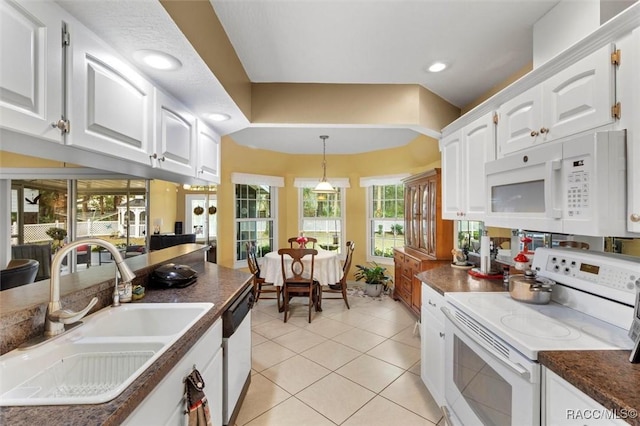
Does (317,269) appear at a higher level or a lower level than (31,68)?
lower

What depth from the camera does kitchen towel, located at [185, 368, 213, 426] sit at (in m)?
1.08

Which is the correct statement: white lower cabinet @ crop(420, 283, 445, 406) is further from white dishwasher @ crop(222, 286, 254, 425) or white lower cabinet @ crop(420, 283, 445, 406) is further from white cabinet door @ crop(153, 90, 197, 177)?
white cabinet door @ crop(153, 90, 197, 177)

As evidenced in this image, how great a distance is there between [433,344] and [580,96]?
1.66 metres

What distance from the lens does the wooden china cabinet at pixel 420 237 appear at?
337cm

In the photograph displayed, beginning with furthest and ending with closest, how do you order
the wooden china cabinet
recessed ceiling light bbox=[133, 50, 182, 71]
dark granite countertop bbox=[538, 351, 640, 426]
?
the wooden china cabinet
recessed ceiling light bbox=[133, 50, 182, 71]
dark granite countertop bbox=[538, 351, 640, 426]

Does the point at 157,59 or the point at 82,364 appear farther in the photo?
the point at 157,59

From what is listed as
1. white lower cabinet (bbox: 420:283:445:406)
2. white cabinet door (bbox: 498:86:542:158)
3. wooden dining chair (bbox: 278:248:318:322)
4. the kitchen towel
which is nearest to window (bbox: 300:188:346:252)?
wooden dining chair (bbox: 278:248:318:322)

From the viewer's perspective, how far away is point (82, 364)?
1.05m

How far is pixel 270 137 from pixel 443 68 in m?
2.57

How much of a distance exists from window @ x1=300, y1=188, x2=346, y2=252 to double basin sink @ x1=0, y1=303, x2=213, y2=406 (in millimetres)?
4266

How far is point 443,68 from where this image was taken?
91.3 inches

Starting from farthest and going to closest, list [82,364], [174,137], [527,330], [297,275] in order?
[297,275] → [174,137] → [527,330] → [82,364]

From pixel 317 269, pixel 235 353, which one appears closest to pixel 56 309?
pixel 235 353

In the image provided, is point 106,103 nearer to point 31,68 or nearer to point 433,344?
point 31,68
